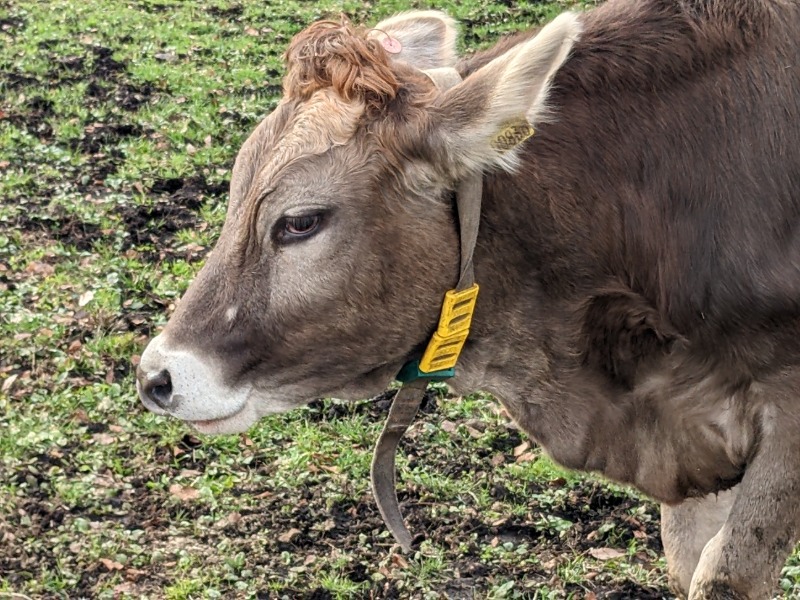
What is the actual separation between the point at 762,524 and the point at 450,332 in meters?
1.29

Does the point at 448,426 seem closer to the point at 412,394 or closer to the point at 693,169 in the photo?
the point at 412,394

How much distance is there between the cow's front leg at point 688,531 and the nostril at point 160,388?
2.24 meters

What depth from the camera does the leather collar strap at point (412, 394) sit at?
3.45m

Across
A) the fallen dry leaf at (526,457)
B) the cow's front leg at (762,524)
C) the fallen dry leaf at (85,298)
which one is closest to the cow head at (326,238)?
the cow's front leg at (762,524)

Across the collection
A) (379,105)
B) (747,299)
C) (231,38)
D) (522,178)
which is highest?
(379,105)

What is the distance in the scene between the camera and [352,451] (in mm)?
6051

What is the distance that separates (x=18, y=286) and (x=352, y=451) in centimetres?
306

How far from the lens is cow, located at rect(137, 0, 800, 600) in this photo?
11.3 ft

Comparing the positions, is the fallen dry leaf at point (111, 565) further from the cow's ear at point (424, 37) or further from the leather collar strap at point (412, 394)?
the cow's ear at point (424, 37)

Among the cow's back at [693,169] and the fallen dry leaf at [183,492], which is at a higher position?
the cow's back at [693,169]

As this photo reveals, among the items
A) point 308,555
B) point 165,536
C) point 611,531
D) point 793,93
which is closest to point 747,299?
point 793,93

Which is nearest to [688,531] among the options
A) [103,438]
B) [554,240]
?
[554,240]

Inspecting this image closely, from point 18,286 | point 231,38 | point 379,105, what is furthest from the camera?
point 231,38

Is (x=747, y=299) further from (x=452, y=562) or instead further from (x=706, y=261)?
(x=452, y=562)
